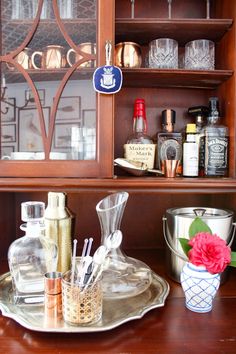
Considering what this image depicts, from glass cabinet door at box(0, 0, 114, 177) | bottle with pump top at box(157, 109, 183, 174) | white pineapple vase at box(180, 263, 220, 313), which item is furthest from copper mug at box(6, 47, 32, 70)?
white pineapple vase at box(180, 263, 220, 313)

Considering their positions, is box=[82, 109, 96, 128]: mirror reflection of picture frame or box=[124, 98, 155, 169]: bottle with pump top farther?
box=[124, 98, 155, 169]: bottle with pump top

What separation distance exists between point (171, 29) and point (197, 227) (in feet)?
2.04

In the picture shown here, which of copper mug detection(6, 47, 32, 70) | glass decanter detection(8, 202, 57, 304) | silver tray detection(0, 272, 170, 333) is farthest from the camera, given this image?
copper mug detection(6, 47, 32, 70)

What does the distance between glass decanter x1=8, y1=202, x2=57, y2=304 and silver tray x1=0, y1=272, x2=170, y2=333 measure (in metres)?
0.03

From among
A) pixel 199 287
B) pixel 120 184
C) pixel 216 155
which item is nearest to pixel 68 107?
pixel 120 184

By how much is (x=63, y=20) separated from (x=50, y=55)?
99 mm

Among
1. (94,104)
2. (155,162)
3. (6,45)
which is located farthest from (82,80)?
(155,162)

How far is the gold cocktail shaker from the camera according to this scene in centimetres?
82

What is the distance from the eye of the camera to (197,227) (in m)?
0.79

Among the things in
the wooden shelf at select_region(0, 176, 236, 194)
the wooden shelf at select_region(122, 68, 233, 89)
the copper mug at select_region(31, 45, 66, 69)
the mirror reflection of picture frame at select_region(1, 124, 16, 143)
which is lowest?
the wooden shelf at select_region(0, 176, 236, 194)

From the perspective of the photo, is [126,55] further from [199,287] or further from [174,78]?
[199,287]

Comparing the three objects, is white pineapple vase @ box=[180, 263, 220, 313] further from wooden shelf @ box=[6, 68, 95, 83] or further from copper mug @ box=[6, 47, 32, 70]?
copper mug @ box=[6, 47, 32, 70]

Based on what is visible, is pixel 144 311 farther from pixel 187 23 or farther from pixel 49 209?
pixel 187 23

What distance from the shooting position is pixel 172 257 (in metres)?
0.91
